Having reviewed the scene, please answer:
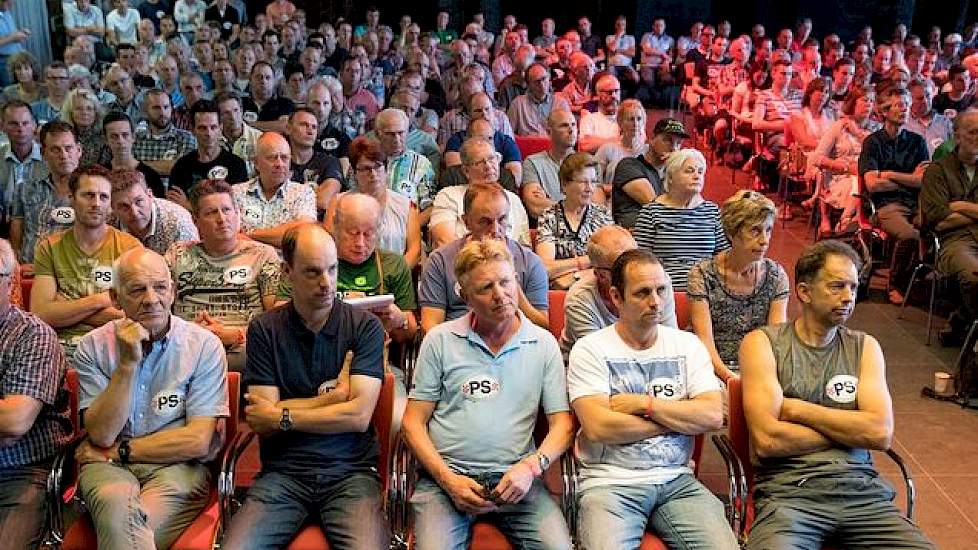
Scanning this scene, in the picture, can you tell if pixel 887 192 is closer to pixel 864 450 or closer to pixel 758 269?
pixel 758 269

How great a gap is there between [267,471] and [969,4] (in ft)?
47.3

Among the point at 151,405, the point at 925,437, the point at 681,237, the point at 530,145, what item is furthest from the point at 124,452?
the point at 530,145

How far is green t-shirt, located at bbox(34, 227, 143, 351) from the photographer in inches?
150

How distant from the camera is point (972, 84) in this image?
9.28 metres

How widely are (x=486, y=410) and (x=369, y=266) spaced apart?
3.56ft

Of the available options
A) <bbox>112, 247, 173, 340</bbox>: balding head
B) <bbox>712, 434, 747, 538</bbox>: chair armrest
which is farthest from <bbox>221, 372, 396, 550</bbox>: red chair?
<bbox>712, 434, 747, 538</bbox>: chair armrest

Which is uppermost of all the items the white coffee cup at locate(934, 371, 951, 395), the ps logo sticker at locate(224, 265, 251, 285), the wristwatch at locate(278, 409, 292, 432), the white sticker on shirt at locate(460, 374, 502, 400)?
the ps logo sticker at locate(224, 265, 251, 285)

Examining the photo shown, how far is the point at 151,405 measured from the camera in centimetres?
292

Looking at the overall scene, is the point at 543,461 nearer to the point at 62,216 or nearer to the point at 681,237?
the point at 681,237

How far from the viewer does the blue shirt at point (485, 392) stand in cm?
292

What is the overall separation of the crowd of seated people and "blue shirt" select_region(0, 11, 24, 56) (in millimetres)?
4607

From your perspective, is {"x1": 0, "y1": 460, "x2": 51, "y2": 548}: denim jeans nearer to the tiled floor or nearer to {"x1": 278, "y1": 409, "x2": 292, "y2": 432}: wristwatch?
{"x1": 278, "y1": 409, "x2": 292, "y2": 432}: wristwatch

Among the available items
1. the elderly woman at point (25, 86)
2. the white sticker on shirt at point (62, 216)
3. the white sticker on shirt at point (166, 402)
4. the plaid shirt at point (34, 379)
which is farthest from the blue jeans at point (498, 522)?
the elderly woman at point (25, 86)

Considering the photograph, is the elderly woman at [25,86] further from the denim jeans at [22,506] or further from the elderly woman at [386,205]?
the denim jeans at [22,506]
